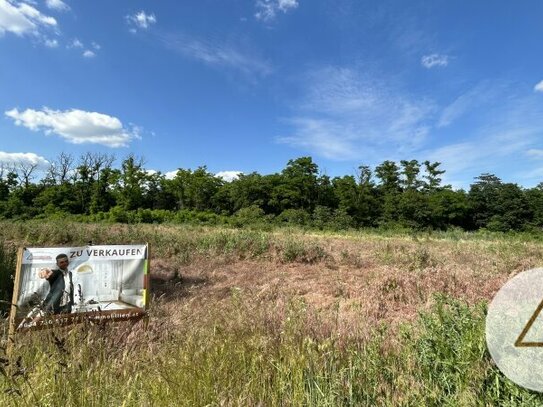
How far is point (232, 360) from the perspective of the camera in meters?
2.79

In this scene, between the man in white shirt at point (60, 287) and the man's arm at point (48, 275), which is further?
the man's arm at point (48, 275)

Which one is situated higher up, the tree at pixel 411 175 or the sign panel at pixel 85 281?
the tree at pixel 411 175

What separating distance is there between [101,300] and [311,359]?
132 inches

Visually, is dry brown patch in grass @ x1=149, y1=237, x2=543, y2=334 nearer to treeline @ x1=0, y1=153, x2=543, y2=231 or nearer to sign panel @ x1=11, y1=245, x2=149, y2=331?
sign panel @ x1=11, y1=245, x2=149, y2=331

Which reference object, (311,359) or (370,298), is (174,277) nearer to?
(370,298)

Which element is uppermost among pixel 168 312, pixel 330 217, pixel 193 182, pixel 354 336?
pixel 193 182

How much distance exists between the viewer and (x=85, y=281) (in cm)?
491

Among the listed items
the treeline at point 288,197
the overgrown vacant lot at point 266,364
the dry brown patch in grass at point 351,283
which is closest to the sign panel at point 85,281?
the overgrown vacant lot at point 266,364

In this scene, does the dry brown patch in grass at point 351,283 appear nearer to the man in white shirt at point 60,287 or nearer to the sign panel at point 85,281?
the sign panel at point 85,281

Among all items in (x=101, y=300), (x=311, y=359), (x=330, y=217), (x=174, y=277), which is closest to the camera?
(x=311, y=359)

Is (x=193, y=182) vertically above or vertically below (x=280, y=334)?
above

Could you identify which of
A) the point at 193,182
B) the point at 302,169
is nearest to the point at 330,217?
the point at 302,169

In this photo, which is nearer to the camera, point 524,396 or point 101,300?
point 524,396

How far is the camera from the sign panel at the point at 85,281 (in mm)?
4527
